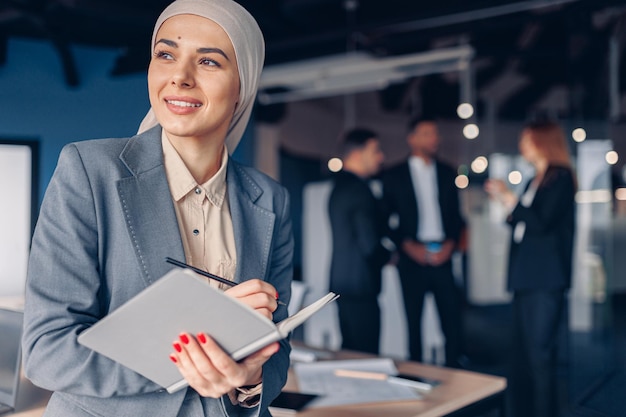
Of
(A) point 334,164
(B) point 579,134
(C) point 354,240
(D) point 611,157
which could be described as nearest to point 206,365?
(C) point 354,240

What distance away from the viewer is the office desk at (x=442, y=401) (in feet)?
5.52

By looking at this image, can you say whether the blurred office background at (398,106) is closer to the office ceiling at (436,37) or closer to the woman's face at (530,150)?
the office ceiling at (436,37)

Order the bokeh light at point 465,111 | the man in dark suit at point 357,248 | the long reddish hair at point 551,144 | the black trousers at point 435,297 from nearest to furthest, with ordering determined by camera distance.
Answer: the long reddish hair at point 551,144
the man in dark suit at point 357,248
the black trousers at point 435,297
the bokeh light at point 465,111

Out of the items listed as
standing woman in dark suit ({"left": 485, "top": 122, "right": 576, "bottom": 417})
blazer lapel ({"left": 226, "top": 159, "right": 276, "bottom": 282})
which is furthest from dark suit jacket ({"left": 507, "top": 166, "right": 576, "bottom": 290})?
blazer lapel ({"left": 226, "top": 159, "right": 276, "bottom": 282})

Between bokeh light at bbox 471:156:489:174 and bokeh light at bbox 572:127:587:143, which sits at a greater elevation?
bokeh light at bbox 572:127:587:143

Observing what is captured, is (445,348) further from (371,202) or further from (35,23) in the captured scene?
(35,23)

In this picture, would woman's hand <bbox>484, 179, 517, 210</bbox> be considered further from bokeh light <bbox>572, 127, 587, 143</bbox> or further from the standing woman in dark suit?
bokeh light <bbox>572, 127, 587, 143</bbox>

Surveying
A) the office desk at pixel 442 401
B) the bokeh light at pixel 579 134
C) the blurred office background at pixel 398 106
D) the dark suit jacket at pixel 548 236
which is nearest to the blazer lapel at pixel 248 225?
the blurred office background at pixel 398 106

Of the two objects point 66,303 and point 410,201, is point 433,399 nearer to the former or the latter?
point 66,303

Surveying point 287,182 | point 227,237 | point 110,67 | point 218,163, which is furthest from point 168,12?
point 287,182

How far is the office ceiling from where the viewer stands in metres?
2.65

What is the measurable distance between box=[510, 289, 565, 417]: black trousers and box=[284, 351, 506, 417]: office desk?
7.05ft

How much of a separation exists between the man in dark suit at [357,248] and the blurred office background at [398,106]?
0.79 meters

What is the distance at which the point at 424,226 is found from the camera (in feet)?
15.9
